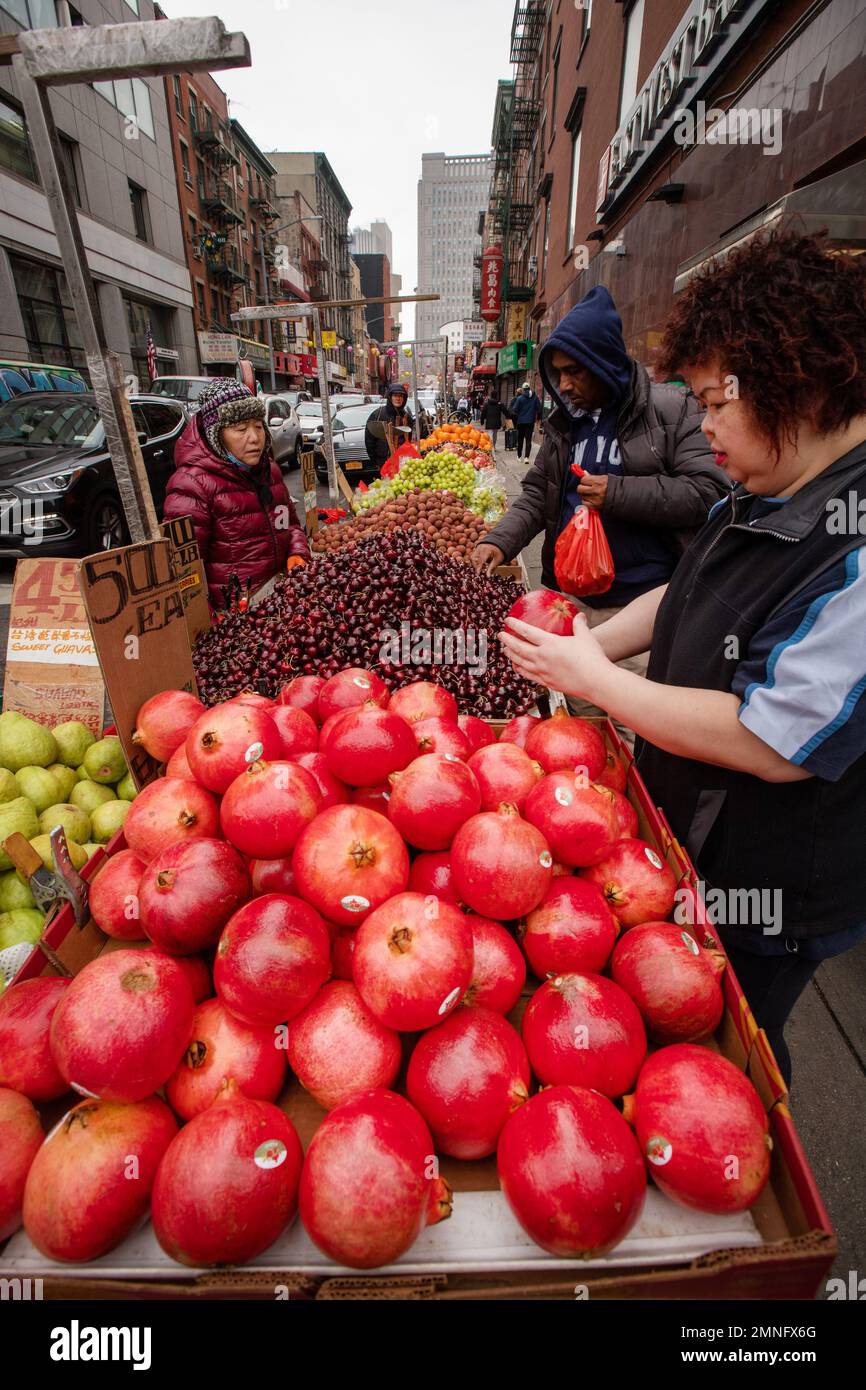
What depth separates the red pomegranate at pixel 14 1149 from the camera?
41.8 inches

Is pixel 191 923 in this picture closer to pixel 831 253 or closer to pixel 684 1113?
pixel 684 1113

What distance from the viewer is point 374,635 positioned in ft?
9.55

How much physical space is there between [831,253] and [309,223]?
8237cm

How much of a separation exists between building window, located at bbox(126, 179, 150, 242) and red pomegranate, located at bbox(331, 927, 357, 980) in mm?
34005

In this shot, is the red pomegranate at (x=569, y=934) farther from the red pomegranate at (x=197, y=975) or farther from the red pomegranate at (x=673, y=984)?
the red pomegranate at (x=197, y=975)

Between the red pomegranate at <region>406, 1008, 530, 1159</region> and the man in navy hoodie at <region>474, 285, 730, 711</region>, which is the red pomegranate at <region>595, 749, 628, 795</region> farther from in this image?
the man in navy hoodie at <region>474, 285, 730, 711</region>

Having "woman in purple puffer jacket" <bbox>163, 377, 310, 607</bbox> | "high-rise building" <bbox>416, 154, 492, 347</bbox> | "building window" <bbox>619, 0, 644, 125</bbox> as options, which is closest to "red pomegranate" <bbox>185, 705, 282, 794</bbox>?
"woman in purple puffer jacket" <bbox>163, 377, 310, 607</bbox>

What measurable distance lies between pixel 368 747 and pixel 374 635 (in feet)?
4.54

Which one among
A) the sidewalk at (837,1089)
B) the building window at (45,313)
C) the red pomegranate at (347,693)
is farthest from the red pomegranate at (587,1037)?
the building window at (45,313)

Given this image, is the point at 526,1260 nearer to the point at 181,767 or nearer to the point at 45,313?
the point at 181,767

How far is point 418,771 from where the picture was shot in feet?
4.98

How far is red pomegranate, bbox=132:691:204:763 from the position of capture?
2072 millimetres

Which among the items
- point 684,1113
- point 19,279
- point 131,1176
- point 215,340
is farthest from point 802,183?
point 215,340

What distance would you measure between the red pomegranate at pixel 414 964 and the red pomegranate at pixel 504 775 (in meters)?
0.47
